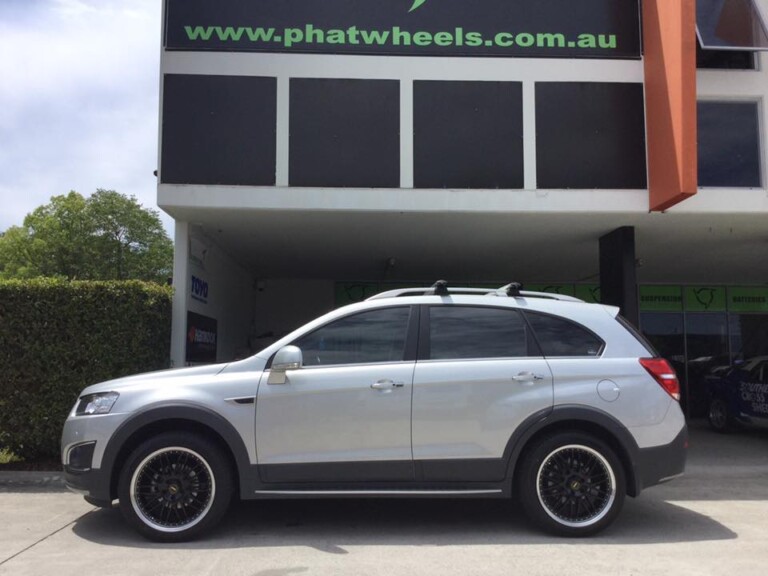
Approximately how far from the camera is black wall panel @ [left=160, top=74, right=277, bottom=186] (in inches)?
349

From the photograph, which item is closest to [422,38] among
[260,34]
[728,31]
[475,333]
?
[260,34]

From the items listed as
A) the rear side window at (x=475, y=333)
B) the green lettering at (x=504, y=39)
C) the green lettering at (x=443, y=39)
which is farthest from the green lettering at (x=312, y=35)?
the rear side window at (x=475, y=333)

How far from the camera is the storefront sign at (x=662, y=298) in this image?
16547 millimetres

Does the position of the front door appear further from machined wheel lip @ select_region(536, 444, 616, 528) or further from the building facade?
the building facade

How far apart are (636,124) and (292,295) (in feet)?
29.5

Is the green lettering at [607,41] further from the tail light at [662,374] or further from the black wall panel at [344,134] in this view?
the tail light at [662,374]

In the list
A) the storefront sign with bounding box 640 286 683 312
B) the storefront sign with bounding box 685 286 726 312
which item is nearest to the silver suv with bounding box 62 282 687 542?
the storefront sign with bounding box 640 286 683 312

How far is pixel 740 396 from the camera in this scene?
39.7ft

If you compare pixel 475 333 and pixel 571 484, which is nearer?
pixel 571 484

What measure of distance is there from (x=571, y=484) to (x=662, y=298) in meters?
12.5

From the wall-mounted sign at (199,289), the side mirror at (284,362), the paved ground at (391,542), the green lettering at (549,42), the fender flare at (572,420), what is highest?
the green lettering at (549,42)

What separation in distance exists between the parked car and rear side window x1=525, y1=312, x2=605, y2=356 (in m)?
7.31

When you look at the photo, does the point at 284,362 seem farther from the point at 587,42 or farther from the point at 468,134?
the point at 587,42

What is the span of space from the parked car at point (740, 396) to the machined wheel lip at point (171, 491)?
962 centimetres
